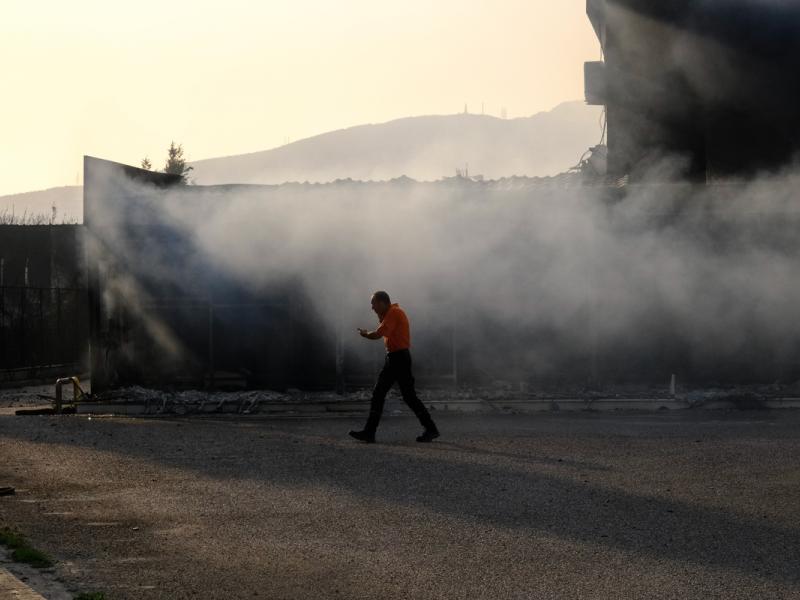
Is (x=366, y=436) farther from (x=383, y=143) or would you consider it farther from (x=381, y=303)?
(x=383, y=143)

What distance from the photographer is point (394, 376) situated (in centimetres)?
1338

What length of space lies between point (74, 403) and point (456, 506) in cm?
1004

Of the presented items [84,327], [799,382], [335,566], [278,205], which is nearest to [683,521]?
[335,566]

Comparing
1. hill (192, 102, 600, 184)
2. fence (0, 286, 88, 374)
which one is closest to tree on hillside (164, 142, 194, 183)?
fence (0, 286, 88, 374)

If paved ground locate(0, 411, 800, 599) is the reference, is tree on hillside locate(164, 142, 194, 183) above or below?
above

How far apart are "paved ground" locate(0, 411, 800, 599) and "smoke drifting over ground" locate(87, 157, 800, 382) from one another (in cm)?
445

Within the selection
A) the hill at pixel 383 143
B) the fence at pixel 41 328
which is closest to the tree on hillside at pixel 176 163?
the fence at pixel 41 328

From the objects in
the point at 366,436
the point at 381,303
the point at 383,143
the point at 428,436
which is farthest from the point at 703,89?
the point at 383,143

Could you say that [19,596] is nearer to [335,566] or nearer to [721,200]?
[335,566]

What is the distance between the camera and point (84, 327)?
28078mm

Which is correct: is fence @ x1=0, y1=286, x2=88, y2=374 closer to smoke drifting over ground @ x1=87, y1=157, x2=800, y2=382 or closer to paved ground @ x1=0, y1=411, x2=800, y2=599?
smoke drifting over ground @ x1=87, y1=157, x2=800, y2=382

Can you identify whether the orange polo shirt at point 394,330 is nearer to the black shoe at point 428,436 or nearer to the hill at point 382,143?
the black shoe at point 428,436

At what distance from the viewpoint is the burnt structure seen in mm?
24109

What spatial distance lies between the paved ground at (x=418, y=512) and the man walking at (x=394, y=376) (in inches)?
9.6
